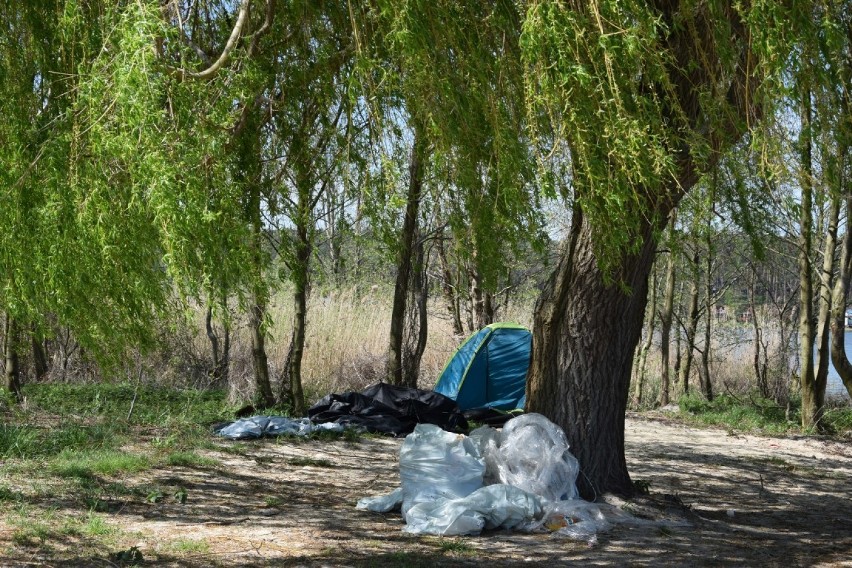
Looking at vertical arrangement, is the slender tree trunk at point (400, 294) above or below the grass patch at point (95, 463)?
above

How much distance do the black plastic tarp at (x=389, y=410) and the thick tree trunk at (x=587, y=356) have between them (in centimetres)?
311

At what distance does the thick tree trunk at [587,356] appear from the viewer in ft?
19.3

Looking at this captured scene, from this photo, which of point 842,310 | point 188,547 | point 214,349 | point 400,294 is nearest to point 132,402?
point 400,294

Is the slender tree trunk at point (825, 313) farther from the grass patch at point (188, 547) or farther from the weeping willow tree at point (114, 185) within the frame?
the weeping willow tree at point (114, 185)

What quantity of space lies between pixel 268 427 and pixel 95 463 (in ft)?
7.47

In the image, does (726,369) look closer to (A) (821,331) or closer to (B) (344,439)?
(A) (821,331)

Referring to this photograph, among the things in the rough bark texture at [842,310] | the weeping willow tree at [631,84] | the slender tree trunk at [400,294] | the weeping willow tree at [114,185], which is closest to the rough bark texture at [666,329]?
the rough bark texture at [842,310]

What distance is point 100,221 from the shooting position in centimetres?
341

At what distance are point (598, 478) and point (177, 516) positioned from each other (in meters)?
2.66

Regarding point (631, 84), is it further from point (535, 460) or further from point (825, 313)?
point (825, 313)

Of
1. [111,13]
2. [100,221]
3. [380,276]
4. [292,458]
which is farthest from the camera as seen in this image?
[380,276]

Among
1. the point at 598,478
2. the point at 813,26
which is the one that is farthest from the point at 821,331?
the point at 813,26

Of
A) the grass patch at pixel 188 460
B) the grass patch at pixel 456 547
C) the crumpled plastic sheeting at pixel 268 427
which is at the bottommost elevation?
the grass patch at pixel 456 547

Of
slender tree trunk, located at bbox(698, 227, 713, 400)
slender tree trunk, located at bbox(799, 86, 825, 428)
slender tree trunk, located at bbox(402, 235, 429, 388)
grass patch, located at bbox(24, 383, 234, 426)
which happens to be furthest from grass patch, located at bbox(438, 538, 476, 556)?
slender tree trunk, located at bbox(698, 227, 713, 400)
